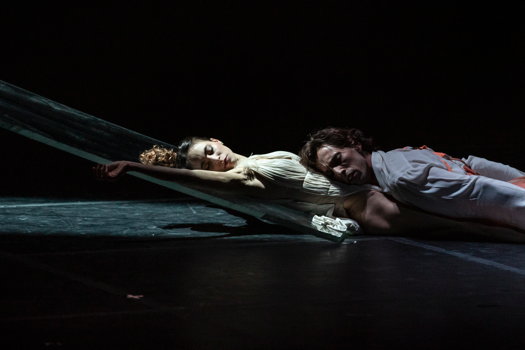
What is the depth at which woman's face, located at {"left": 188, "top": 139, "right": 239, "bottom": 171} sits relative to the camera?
4.45m

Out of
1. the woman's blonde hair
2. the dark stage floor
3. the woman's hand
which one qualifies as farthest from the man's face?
the woman's hand

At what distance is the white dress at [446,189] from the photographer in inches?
160

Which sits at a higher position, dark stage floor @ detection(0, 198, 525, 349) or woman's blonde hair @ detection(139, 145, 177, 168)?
woman's blonde hair @ detection(139, 145, 177, 168)

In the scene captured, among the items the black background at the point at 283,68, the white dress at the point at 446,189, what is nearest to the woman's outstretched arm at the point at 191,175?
the white dress at the point at 446,189

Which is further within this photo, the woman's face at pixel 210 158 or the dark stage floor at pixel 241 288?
the woman's face at pixel 210 158

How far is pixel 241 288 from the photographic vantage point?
3.35 m

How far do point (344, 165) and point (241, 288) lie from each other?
1175 millimetres

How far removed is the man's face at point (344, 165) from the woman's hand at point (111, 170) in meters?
0.87

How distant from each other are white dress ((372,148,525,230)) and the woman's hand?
42.7 inches

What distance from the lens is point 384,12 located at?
28.1 feet

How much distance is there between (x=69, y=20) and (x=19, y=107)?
3053mm

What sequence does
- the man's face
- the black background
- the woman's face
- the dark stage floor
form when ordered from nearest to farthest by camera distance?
1. the dark stage floor
2. the man's face
3. the woman's face
4. the black background

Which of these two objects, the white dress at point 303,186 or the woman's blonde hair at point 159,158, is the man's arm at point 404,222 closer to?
A: the white dress at point 303,186

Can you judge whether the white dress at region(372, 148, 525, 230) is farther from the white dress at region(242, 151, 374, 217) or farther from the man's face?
the white dress at region(242, 151, 374, 217)
